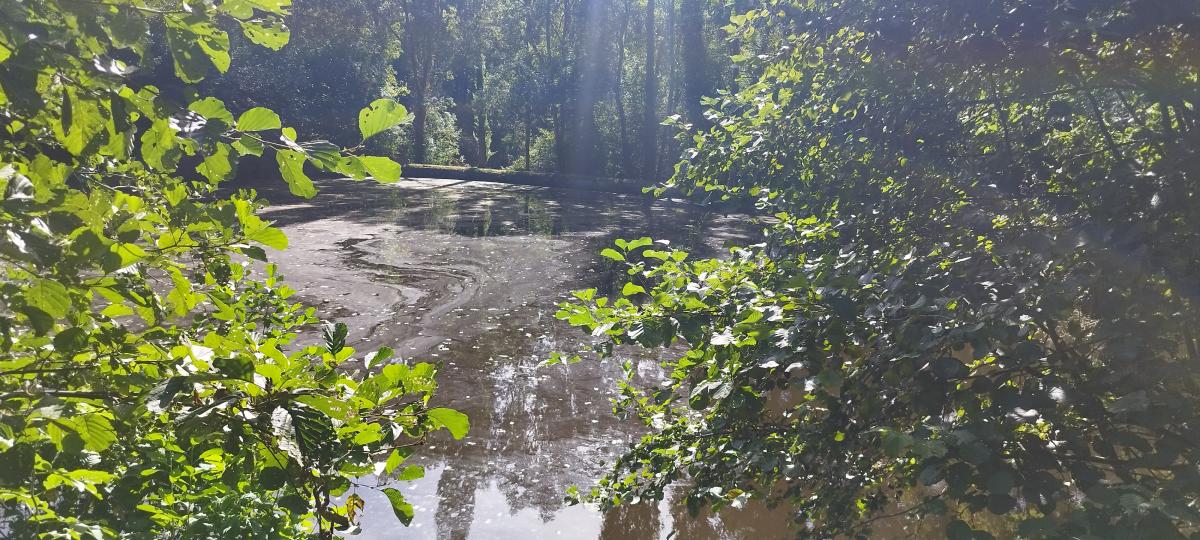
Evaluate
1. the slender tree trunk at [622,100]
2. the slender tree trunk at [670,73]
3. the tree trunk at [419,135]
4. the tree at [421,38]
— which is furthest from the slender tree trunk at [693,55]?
the tree trunk at [419,135]

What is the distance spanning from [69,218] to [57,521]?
960 millimetres

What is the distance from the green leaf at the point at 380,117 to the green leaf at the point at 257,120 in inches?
7.2

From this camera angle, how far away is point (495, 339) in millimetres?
10641

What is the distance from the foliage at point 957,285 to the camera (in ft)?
6.99

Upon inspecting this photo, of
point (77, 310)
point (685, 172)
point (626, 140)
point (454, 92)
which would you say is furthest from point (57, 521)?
point (454, 92)

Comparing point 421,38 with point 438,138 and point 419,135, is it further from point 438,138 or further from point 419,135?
point 438,138

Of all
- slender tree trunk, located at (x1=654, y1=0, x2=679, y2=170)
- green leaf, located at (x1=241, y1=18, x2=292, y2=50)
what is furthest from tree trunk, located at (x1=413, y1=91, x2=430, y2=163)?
green leaf, located at (x1=241, y1=18, x2=292, y2=50)

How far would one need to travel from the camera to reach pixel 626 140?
39438 millimetres

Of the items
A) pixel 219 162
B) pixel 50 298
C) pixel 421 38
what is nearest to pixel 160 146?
pixel 219 162

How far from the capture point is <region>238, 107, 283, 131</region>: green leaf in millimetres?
1486

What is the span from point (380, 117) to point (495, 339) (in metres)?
9.33

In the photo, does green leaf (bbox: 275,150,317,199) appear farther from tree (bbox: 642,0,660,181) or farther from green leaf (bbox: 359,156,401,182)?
tree (bbox: 642,0,660,181)

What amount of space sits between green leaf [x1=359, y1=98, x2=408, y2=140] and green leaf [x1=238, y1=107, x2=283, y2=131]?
0.18m

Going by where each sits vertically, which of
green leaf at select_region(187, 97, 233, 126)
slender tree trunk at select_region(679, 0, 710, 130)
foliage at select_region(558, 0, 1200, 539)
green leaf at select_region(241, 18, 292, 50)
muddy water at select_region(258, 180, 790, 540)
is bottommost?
muddy water at select_region(258, 180, 790, 540)
